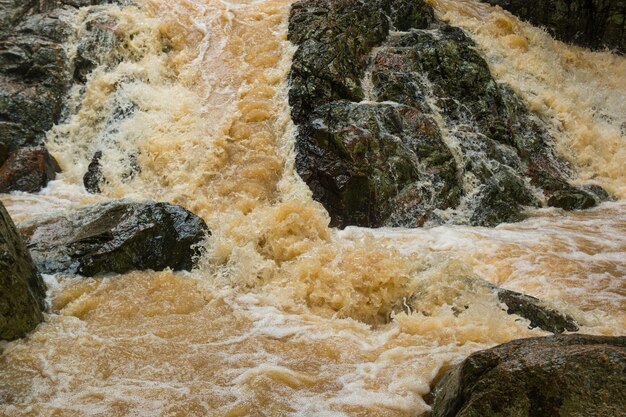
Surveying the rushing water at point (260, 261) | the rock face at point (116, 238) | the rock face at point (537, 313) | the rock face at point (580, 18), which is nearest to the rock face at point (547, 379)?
the rushing water at point (260, 261)

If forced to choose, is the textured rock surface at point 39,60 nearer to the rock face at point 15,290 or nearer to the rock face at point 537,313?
the rock face at point 15,290

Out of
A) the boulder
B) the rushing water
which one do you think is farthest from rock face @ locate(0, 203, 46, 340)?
the boulder

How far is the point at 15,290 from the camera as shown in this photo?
476 cm

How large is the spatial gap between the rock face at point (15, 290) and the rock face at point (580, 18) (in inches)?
582

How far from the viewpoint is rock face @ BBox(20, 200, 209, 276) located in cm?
614

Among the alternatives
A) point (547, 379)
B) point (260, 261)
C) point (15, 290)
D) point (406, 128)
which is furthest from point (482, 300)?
point (406, 128)

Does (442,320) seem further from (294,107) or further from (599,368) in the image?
(294,107)

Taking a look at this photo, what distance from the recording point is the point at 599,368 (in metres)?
2.78

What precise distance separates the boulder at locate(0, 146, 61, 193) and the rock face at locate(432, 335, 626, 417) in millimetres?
8261

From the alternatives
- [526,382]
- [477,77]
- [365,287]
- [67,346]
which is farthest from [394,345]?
[477,77]

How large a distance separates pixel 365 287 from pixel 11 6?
35.9ft

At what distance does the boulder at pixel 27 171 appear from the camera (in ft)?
29.7

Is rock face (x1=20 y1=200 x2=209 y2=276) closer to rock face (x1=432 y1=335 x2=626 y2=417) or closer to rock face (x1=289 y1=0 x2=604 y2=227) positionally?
rock face (x1=289 y1=0 x2=604 y2=227)

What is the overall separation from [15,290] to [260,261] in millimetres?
2869
